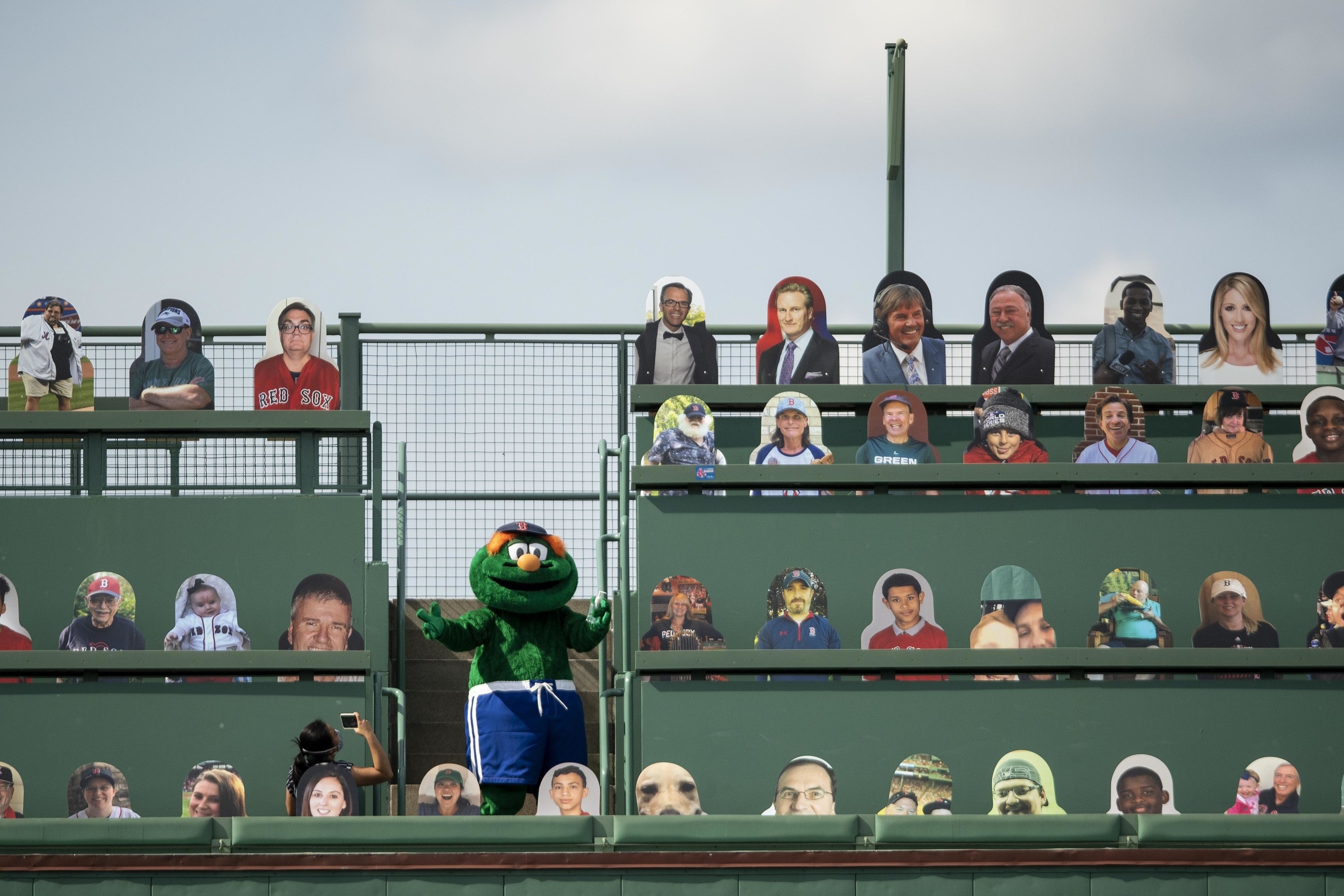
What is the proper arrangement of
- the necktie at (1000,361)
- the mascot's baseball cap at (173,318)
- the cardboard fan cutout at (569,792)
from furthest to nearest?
the necktie at (1000,361) < the mascot's baseball cap at (173,318) < the cardboard fan cutout at (569,792)

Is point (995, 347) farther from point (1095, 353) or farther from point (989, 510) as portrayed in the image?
point (989, 510)

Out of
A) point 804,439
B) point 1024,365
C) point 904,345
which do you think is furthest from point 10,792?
point 1024,365

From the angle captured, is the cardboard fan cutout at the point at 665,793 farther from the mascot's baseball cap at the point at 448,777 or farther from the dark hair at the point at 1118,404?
the dark hair at the point at 1118,404

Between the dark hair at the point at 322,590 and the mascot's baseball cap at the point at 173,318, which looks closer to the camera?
the dark hair at the point at 322,590

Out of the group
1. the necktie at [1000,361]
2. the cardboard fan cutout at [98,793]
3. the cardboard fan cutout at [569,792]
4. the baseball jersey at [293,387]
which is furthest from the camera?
the necktie at [1000,361]

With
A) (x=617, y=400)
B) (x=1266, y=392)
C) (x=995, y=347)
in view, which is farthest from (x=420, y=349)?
(x=1266, y=392)

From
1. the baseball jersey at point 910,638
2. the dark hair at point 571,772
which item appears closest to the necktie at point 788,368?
the baseball jersey at point 910,638

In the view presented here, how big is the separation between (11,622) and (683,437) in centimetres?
338

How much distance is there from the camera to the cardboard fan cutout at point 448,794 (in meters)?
6.07

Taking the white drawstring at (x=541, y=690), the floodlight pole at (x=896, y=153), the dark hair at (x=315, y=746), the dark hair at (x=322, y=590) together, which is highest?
the floodlight pole at (x=896, y=153)

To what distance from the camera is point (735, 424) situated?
304 inches

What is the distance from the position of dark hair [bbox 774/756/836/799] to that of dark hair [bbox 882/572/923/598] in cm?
86

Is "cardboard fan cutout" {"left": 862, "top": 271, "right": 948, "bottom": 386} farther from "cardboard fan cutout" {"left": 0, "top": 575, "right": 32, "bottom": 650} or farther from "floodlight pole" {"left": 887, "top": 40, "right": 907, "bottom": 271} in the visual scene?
"cardboard fan cutout" {"left": 0, "top": 575, "right": 32, "bottom": 650}

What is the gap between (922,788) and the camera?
6797 mm
